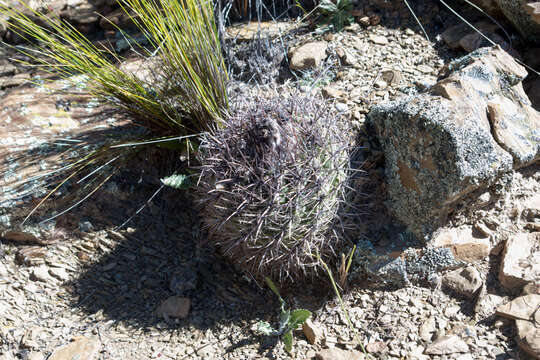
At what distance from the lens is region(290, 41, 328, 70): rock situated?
3283 mm

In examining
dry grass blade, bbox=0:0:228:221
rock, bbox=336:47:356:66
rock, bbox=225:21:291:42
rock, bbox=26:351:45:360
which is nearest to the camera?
rock, bbox=26:351:45:360

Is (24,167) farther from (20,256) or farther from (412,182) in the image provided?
(412,182)

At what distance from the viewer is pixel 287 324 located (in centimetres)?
248

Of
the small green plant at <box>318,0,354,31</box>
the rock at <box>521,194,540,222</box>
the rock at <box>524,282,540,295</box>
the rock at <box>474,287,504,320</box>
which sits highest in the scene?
the small green plant at <box>318,0,354,31</box>

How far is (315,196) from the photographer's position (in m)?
2.28

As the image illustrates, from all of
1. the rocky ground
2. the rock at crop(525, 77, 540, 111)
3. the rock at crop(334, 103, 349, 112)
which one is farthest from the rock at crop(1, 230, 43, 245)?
the rock at crop(525, 77, 540, 111)

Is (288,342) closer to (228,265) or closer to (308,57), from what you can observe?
(228,265)

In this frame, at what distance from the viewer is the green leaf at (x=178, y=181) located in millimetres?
2799

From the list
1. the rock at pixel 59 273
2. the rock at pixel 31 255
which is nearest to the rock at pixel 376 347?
the rock at pixel 59 273

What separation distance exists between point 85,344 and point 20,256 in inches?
31.1

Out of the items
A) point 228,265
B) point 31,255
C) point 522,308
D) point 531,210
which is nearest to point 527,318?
point 522,308

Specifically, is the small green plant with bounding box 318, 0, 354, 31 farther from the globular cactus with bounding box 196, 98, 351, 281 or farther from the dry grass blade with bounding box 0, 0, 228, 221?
the globular cactus with bounding box 196, 98, 351, 281

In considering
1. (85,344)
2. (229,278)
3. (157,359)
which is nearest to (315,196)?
(229,278)

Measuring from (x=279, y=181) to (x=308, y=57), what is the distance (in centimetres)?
137
